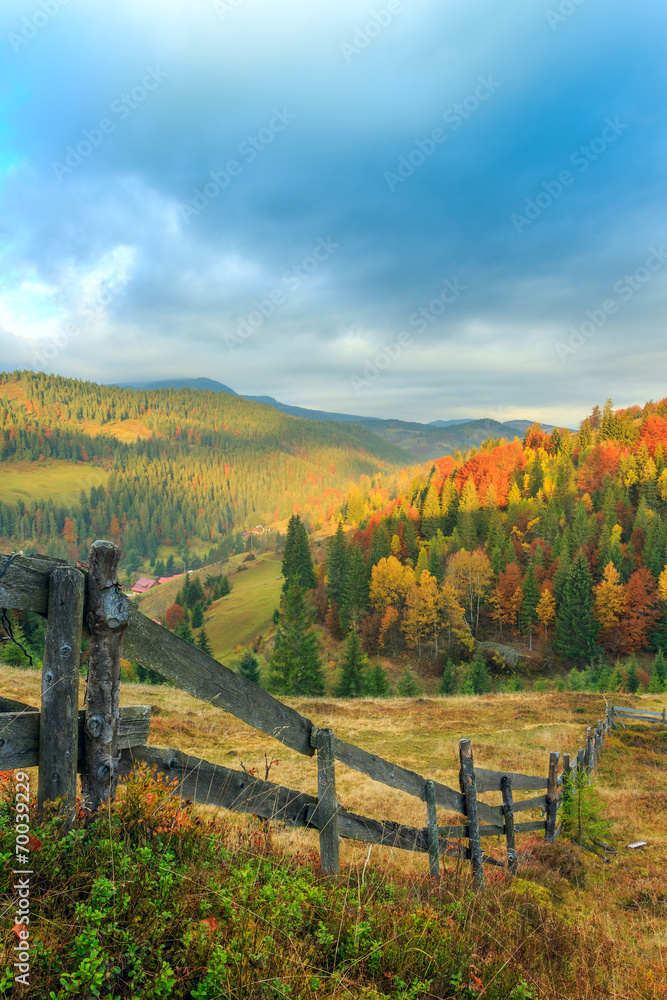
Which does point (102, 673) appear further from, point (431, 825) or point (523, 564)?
point (523, 564)

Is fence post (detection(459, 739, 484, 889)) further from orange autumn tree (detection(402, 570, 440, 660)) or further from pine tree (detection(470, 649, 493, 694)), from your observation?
orange autumn tree (detection(402, 570, 440, 660))

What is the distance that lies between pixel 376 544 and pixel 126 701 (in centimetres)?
6534

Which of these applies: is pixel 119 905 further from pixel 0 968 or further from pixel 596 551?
pixel 596 551

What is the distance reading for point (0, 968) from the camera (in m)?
2.15

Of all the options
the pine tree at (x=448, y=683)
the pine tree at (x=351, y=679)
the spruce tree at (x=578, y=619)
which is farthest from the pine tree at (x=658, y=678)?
the pine tree at (x=351, y=679)

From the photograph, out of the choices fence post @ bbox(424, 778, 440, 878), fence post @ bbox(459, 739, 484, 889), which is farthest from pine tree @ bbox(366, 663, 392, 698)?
fence post @ bbox(424, 778, 440, 878)

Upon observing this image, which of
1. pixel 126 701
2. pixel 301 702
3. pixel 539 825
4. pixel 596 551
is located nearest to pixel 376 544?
pixel 596 551

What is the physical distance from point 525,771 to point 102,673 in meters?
16.7

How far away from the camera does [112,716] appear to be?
333 cm

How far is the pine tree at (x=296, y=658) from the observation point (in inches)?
1710

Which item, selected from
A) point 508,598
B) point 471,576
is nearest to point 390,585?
point 471,576

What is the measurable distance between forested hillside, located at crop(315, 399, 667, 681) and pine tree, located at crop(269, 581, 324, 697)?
82.3ft

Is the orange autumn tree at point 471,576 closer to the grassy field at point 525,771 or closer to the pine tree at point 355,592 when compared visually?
the pine tree at point 355,592

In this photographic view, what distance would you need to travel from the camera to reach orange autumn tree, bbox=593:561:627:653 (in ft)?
230
